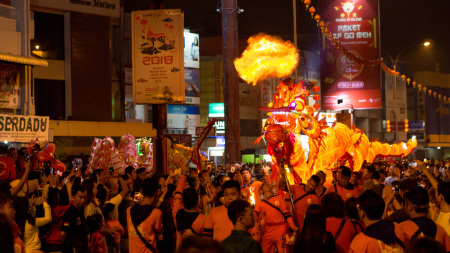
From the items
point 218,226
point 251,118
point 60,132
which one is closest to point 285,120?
point 218,226

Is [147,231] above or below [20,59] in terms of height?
below

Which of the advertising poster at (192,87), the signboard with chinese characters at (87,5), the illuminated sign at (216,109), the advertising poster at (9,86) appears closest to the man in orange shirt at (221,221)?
the advertising poster at (9,86)

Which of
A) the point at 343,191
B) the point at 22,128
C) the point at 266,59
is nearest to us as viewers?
the point at 343,191

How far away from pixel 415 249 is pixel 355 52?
106 ft

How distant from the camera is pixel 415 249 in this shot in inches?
148

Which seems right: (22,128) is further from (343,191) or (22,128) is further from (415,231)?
(415,231)

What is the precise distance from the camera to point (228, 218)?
22.5 feet

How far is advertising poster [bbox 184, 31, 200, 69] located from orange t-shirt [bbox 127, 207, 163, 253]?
122 feet

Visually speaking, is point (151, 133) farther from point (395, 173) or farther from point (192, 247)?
point (192, 247)

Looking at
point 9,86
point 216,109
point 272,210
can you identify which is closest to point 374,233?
point 272,210

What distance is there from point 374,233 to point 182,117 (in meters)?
39.9

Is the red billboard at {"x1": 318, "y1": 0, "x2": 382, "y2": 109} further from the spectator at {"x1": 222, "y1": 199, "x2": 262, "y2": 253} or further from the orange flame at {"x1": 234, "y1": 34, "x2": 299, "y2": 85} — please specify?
the spectator at {"x1": 222, "y1": 199, "x2": 262, "y2": 253}

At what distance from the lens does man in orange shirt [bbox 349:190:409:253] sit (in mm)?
5262

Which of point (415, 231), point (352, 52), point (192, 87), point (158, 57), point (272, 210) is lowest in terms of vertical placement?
point (272, 210)
